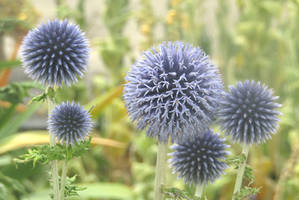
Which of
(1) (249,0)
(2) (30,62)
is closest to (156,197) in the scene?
(2) (30,62)

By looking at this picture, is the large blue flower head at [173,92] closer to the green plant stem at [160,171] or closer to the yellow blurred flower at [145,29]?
the green plant stem at [160,171]

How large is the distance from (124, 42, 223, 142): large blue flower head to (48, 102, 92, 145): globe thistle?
8cm

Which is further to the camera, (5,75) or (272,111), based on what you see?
(5,75)

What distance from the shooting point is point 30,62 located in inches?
26.6

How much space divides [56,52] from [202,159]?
1.11 feet

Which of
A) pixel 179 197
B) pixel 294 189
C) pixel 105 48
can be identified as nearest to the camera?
pixel 179 197

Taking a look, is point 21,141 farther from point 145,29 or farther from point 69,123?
point 145,29

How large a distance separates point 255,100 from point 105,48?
1542 millimetres

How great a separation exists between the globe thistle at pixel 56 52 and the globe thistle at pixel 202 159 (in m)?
0.25

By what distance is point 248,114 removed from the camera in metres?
0.69

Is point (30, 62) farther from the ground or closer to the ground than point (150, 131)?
farther from the ground

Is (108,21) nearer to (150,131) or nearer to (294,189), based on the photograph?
(294,189)

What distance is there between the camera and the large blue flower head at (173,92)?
1.97ft

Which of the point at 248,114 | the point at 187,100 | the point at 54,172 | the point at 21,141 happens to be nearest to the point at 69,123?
the point at 54,172
